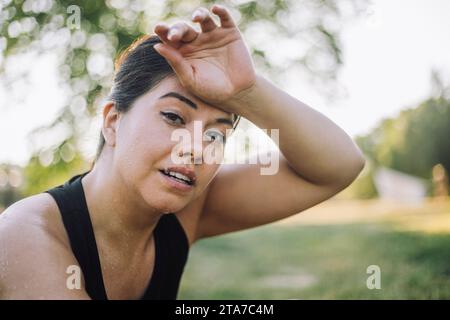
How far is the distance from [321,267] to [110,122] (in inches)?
168

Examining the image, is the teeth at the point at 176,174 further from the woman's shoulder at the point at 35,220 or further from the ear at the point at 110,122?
the woman's shoulder at the point at 35,220

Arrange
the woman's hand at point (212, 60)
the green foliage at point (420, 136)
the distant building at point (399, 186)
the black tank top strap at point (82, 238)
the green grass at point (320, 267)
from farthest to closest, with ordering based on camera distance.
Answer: the distant building at point (399, 186), the green foliage at point (420, 136), the green grass at point (320, 267), the black tank top strap at point (82, 238), the woman's hand at point (212, 60)

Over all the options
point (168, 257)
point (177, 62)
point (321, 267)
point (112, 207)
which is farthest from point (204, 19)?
point (321, 267)

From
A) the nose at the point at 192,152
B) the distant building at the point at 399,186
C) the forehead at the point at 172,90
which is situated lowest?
the distant building at the point at 399,186

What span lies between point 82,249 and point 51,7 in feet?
13.2

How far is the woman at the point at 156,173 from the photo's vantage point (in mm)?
1684

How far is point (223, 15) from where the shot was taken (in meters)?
1.74

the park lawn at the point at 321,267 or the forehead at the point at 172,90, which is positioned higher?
the forehead at the point at 172,90

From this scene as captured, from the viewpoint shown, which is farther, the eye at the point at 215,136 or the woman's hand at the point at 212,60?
the eye at the point at 215,136

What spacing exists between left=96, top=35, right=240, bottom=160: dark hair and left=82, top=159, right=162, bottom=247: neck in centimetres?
31

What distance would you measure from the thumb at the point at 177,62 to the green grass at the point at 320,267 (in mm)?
2144

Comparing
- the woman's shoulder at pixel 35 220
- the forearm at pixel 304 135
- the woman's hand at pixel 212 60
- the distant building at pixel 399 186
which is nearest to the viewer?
the woman's shoulder at pixel 35 220

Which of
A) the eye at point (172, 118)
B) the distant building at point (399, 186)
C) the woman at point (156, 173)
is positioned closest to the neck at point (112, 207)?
the woman at point (156, 173)

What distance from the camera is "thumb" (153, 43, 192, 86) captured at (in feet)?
5.71
